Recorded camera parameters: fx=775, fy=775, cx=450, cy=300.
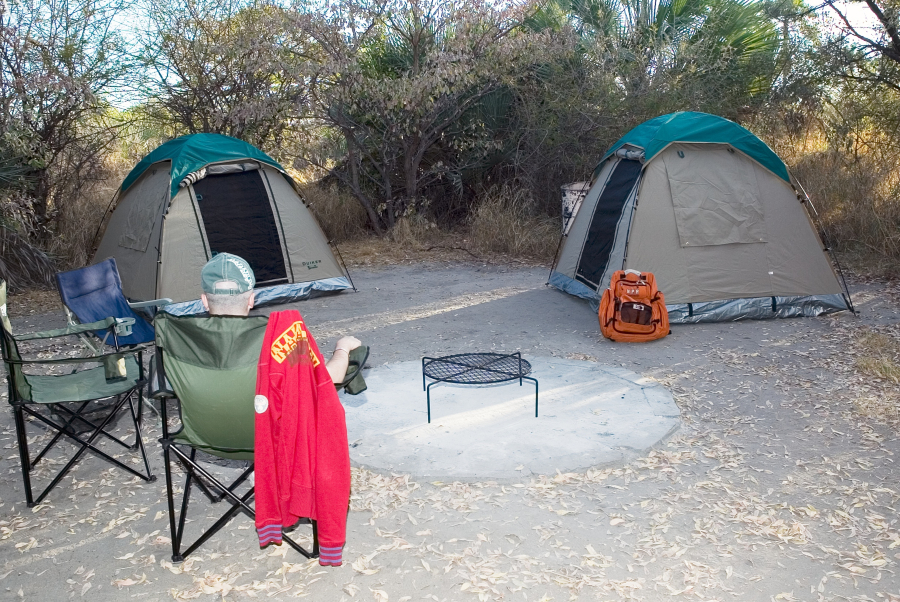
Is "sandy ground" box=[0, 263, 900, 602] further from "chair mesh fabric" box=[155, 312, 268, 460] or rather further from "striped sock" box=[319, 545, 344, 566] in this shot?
"chair mesh fabric" box=[155, 312, 268, 460]

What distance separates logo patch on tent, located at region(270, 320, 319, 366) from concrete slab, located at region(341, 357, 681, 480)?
4.64 ft

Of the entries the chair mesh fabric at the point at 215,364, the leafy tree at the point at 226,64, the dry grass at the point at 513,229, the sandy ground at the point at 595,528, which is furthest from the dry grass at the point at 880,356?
the leafy tree at the point at 226,64

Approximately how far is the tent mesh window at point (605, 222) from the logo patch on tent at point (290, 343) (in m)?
4.81

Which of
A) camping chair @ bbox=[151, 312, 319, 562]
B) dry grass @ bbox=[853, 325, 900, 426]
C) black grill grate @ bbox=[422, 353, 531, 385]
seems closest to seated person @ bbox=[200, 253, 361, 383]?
camping chair @ bbox=[151, 312, 319, 562]

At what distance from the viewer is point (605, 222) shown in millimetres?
7285

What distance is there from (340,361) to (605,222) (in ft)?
16.0

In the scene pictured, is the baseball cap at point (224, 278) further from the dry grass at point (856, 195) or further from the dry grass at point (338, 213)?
the dry grass at point (338, 213)

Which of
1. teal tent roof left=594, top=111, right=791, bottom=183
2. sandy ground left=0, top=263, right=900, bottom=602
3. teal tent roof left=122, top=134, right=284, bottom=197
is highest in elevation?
teal tent roof left=122, top=134, right=284, bottom=197

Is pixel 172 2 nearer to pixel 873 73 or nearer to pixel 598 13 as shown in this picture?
pixel 598 13

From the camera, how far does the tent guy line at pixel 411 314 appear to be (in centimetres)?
678

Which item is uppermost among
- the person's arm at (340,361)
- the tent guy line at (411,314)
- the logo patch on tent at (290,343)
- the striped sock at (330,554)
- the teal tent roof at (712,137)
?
the teal tent roof at (712,137)

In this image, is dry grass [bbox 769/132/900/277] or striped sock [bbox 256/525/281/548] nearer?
striped sock [bbox 256/525/281/548]

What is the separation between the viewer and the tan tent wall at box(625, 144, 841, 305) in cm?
667

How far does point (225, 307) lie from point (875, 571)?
2.63 metres
